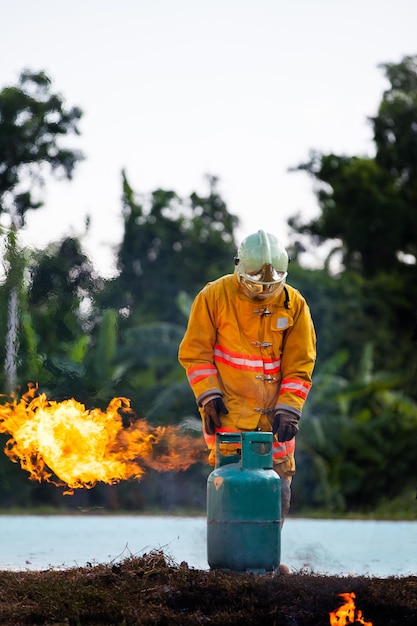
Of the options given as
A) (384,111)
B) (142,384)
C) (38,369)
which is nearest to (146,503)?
(142,384)

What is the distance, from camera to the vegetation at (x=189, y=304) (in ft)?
34.1

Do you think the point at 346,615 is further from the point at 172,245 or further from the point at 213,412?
the point at 172,245

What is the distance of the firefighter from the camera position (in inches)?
241

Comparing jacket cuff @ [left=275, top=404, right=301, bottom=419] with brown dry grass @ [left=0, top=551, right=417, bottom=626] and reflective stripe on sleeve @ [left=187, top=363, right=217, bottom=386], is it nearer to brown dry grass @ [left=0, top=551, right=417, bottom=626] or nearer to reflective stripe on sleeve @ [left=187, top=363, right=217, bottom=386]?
reflective stripe on sleeve @ [left=187, top=363, right=217, bottom=386]

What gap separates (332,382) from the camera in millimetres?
16516

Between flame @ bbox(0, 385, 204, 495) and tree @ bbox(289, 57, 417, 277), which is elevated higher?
tree @ bbox(289, 57, 417, 277)

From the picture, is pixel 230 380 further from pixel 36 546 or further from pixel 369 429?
pixel 369 429

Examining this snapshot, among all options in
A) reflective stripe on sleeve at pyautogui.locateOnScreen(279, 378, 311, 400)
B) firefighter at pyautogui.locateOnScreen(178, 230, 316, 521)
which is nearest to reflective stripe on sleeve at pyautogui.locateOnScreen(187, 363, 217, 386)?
firefighter at pyautogui.locateOnScreen(178, 230, 316, 521)

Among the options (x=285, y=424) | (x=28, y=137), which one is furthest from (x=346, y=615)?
(x=28, y=137)

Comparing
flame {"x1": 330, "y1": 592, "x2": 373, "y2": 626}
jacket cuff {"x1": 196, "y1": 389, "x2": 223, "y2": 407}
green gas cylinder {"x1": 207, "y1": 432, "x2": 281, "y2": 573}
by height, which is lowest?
flame {"x1": 330, "y1": 592, "x2": 373, "y2": 626}

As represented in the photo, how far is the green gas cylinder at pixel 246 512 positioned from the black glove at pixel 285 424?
13.7 inches

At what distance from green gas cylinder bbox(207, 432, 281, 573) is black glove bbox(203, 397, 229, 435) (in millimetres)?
360

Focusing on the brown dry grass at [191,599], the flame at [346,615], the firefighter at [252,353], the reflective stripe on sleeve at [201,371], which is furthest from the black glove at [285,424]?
the flame at [346,615]

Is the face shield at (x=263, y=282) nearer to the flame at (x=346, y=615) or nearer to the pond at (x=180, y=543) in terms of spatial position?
the pond at (x=180, y=543)
